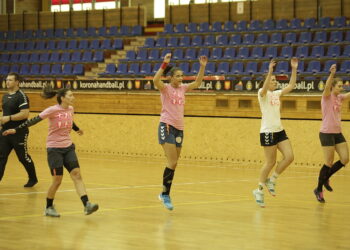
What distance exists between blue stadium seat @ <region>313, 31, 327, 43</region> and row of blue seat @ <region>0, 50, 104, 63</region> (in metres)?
8.55

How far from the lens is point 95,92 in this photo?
2175 cm

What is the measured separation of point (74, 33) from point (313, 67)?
41.2ft

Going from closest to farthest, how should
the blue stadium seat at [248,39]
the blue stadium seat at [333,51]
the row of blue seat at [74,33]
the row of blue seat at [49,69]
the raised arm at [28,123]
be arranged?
the raised arm at [28,123]
the blue stadium seat at [333,51]
the blue stadium seat at [248,39]
the row of blue seat at [49,69]
the row of blue seat at [74,33]

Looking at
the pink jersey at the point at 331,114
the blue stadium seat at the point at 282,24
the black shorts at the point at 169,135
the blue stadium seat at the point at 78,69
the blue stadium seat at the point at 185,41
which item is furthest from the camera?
the blue stadium seat at the point at 78,69

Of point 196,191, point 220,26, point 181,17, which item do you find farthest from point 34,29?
point 196,191

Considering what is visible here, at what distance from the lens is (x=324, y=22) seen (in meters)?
23.7

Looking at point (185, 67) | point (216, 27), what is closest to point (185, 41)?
point (216, 27)

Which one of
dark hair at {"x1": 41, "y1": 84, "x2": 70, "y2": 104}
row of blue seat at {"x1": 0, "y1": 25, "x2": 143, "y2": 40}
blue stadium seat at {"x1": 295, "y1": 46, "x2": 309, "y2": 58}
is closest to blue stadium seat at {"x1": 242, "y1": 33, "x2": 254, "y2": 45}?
blue stadium seat at {"x1": 295, "y1": 46, "x2": 309, "y2": 58}

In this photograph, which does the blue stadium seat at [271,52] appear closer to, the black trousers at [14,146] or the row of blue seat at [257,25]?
the row of blue seat at [257,25]

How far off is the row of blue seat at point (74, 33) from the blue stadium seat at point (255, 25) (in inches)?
213

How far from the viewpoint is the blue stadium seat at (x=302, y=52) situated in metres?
22.1

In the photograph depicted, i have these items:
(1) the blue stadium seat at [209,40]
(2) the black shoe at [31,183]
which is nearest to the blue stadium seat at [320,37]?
(1) the blue stadium seat at [209,40]

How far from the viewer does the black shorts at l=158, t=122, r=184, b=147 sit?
9.59m

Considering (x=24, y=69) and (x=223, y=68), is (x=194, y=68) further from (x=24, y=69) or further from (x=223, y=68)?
(x=24, y=69)
